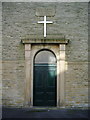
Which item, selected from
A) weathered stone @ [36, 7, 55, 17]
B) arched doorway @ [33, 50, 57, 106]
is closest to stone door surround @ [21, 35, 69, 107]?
arched doorway @ [33, 50, 57, 106]

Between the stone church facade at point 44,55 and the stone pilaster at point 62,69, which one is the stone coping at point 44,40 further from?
Answer: the stone pilaster at point 62,69

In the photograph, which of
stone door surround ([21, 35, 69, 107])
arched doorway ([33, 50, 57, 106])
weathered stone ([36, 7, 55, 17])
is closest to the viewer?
stone door surround ([21, 35, 69, 107])

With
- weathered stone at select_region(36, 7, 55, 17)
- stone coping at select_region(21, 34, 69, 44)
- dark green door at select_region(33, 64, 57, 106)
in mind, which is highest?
weathered stone at select_region(36, 7, 55, 17)

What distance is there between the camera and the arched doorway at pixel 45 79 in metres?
8.01

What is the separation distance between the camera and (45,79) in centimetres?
809

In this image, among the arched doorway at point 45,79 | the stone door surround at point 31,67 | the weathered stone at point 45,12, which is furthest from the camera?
the weathered stone at point 45,12

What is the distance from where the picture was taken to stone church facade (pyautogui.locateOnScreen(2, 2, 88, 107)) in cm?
786

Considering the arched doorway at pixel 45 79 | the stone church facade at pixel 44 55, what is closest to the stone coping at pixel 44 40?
the stone church facade at pixel 44 55

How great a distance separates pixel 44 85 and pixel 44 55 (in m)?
1.57

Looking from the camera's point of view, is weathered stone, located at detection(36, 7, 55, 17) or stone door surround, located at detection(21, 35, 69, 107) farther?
weathered stone, located at detection(36, 7, 55, 17)

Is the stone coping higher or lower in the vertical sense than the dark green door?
higher

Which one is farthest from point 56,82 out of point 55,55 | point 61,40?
point 61,40

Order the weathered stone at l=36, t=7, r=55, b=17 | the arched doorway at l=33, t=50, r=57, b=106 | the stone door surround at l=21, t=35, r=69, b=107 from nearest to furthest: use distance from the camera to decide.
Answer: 1. the stone door surround at l=21, t=35, r=69, b=107
2. the arched doorway at l=33, t=50, r=57, b=106
3. the weathered stone at l=36, t=7, r=55, b=17

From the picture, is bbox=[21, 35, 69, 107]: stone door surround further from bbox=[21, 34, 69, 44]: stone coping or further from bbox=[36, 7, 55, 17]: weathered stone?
bbox=[36, 7, 55, 17]: weathered stone
